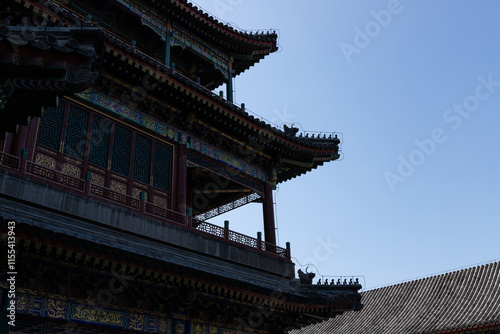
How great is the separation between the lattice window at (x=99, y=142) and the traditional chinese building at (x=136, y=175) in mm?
28

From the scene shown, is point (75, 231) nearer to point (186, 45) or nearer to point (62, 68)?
point (62, 68)

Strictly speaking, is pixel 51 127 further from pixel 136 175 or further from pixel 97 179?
pixel 136 175

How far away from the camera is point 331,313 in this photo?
12.1m

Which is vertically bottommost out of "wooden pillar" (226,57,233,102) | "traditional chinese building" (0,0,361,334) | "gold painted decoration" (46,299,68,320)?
"gold painted decoration" (46,299,68,320)

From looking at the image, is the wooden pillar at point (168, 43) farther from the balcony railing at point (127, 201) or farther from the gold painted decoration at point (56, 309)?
the gold painted decoration at point (56, 309)

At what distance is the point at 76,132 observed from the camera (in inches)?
420

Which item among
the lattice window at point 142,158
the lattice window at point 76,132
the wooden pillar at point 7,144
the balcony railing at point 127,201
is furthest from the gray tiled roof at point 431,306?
the wooden pillar at point 7,144

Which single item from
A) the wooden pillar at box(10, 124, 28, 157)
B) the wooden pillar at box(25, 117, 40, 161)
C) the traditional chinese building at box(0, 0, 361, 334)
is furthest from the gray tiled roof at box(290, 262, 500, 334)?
the wooden pillar at box(10, 124, 28, 157)

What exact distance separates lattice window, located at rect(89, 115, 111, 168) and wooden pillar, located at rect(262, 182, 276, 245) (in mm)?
5392

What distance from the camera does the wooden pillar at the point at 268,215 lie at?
46.3ft

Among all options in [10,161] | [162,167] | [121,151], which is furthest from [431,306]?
[10,161]

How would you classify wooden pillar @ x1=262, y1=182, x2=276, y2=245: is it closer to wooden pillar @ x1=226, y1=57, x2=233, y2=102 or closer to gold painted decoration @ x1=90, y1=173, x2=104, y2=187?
wooden pillar @ x1=226, y1=57, x2=233, y2=102

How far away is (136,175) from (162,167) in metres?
0.88

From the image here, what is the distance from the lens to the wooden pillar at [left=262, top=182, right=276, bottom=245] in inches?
555
